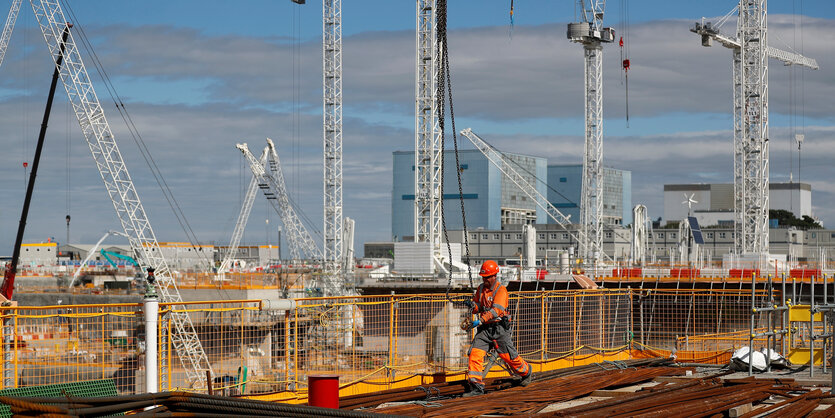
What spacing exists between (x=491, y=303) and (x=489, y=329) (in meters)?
0.35

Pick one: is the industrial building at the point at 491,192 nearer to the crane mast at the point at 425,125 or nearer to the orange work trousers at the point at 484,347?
the crane mast at the point at 425,125

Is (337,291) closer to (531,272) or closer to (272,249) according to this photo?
(531,272)

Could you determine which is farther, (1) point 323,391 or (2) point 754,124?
(2) point 754,124

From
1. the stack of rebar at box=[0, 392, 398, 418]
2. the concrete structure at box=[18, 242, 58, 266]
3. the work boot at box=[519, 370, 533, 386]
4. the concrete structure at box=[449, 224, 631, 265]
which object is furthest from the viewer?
the concrete structure at box=[18, 242, 58, 266]

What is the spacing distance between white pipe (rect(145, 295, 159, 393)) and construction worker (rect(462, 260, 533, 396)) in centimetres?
422

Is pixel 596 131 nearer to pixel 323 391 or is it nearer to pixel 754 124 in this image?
pixel 754 124

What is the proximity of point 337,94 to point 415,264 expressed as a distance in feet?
50.7

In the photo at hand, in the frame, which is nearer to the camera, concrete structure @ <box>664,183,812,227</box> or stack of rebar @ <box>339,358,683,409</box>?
stack of rebar @ <box>339,358,683,409</box>

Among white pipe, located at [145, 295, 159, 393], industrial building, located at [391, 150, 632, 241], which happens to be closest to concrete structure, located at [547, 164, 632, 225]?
industrial building, located at [391, 150, 632, 241]

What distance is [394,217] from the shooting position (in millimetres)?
125875

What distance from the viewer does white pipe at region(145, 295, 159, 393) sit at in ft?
32.2

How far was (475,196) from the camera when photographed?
119 meters

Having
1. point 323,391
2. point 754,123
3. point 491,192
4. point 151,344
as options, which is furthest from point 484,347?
point 491,192

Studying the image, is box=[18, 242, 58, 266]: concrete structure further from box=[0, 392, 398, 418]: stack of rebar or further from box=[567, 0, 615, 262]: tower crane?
box=[0, 392, 398, 418]: stack of rebar
